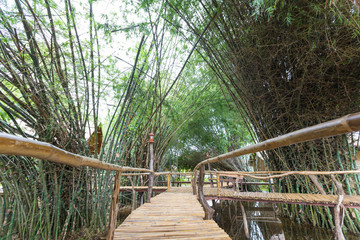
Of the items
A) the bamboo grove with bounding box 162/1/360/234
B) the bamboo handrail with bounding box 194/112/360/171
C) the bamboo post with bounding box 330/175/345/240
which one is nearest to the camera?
the bamboo handrail with bounding box 194/112/360/171

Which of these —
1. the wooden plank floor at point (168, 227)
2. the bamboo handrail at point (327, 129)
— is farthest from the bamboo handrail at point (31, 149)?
the wooden plank floor at point (168, 227)

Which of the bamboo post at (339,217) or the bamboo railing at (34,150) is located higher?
the bamboo railing at (34,150)

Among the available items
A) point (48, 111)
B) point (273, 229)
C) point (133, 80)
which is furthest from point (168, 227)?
point (273, 229)

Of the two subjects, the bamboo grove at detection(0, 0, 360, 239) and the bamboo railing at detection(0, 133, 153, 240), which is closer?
the bamboo railing at detection(0, 133, 153, 240)

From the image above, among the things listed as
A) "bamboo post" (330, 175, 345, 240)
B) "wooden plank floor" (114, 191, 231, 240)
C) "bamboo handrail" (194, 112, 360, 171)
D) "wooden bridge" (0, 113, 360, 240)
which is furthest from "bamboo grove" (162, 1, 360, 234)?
"wooden plank floor" (114, 191, 231, 240)

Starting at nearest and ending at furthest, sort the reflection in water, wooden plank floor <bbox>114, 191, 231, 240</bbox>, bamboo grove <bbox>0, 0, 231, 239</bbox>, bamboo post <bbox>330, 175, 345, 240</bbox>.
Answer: wooden plank floor <bbox>114, 191, 231, 240</bbox> < bamboo grove <bbox>0, 0, 231, 239</bbox> < bamboo post <bbox>330, 175, 345, 240</bbox> < the reflection in water

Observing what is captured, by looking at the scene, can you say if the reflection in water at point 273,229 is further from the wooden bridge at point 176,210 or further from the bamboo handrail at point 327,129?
the bamboo handrail at point 327,129

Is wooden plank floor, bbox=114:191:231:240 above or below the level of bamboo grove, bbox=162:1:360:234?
below

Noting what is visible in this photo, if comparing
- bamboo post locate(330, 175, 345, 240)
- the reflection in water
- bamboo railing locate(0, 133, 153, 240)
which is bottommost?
the reflection in water

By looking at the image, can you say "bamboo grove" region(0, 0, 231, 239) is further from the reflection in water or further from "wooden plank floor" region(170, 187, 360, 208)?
the reflection in water

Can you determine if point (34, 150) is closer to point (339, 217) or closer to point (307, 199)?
point (339, 217)

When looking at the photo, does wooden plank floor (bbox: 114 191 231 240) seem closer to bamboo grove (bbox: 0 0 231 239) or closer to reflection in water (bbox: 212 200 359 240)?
bamboo grove (bbox: 0 0 231 239)

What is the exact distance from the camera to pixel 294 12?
6.76 ft

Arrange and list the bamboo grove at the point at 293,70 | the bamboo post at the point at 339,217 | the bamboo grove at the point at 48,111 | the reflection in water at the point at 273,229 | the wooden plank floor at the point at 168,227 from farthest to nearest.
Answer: the reflection in water at the point at 273,229 → the bamboo grove at the point at 293,70 → the bamboo post at the point at 339,217 → the bamboo grove at the point at 48,111 → the wooden plank floor at the point at 168,227
